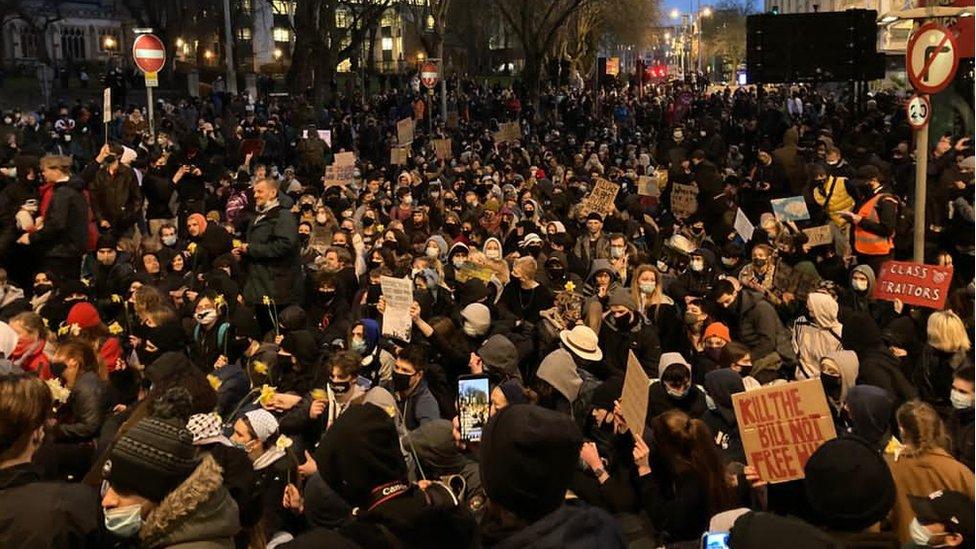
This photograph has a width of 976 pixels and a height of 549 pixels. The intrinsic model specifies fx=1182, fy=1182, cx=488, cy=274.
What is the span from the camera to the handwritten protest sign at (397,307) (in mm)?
8094

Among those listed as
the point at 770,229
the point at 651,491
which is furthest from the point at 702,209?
the point at 651,491

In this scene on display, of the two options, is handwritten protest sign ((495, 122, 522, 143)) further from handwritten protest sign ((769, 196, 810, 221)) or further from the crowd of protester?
handwritten protest sign ((769, 196, 810, 221))

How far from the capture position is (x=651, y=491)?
→ 5.38 metres

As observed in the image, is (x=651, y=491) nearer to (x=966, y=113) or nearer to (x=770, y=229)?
(x=770, y=229)

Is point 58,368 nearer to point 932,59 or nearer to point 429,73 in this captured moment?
point 932,59

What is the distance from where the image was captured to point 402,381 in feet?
21.8

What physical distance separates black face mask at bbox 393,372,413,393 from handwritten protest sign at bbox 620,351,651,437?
4.43 feet

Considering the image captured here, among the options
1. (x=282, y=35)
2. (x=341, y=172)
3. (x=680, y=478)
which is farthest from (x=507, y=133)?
(x=282, y=35)

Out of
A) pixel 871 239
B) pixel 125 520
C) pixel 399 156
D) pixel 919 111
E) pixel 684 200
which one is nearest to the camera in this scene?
pixel 125 520

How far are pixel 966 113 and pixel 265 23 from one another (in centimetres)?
7087

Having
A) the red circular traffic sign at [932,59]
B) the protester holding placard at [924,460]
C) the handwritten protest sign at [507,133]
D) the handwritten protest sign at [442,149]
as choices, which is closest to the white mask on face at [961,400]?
the protester holding placard at [924,460]

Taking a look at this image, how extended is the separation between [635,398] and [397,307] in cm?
292

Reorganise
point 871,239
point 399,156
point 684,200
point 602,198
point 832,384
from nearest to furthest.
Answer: point 832,384 < point 871,239 < point 602,198 < point 684,200 < point 399,156

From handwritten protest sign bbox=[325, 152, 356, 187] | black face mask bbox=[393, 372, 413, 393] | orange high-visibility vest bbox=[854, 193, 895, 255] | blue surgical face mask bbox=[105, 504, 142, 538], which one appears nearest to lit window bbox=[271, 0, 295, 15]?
Result: handwritten protest sign bbox=[325, 152, 356, 187]
